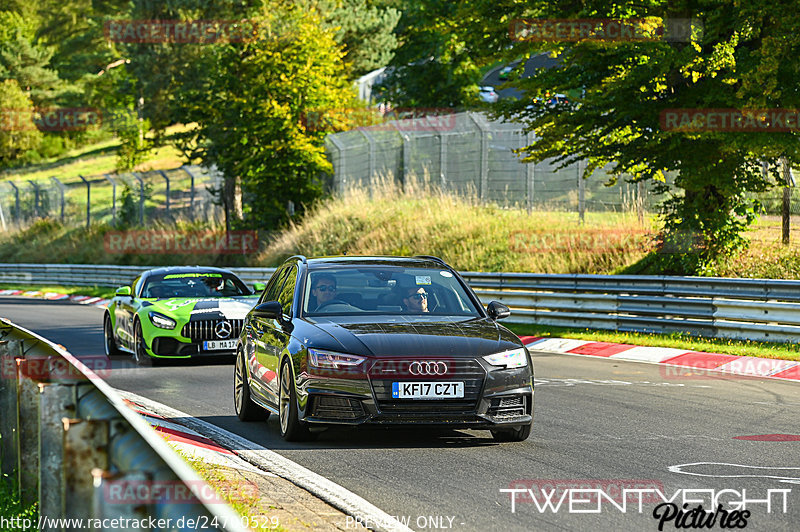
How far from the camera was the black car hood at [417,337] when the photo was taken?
8602 mm

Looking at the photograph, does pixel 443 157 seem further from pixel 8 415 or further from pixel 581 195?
pixel 8 415

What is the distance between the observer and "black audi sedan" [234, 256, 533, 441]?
8.50 meters

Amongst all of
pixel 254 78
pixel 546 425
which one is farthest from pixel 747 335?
pixel 254 78

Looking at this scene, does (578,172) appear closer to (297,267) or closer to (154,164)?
(297,267)

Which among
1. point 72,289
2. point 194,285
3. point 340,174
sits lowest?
point 72,289

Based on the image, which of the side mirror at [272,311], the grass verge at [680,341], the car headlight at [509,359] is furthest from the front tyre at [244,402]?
the grass verge at [680,341]

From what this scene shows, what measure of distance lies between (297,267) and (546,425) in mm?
2688

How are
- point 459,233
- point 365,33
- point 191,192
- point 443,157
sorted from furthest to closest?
point 365,33, point 191,192, point 443,157, point 459,233

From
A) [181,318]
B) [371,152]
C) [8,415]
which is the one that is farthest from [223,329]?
[371,152]

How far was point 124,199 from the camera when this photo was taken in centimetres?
4922

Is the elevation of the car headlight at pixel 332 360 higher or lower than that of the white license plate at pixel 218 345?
higher

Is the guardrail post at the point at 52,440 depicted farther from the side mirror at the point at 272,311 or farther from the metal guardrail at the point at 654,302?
the metal guardrail at the point at 654,302

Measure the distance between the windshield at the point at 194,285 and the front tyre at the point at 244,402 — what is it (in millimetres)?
6245

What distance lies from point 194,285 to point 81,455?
13.3 metres
